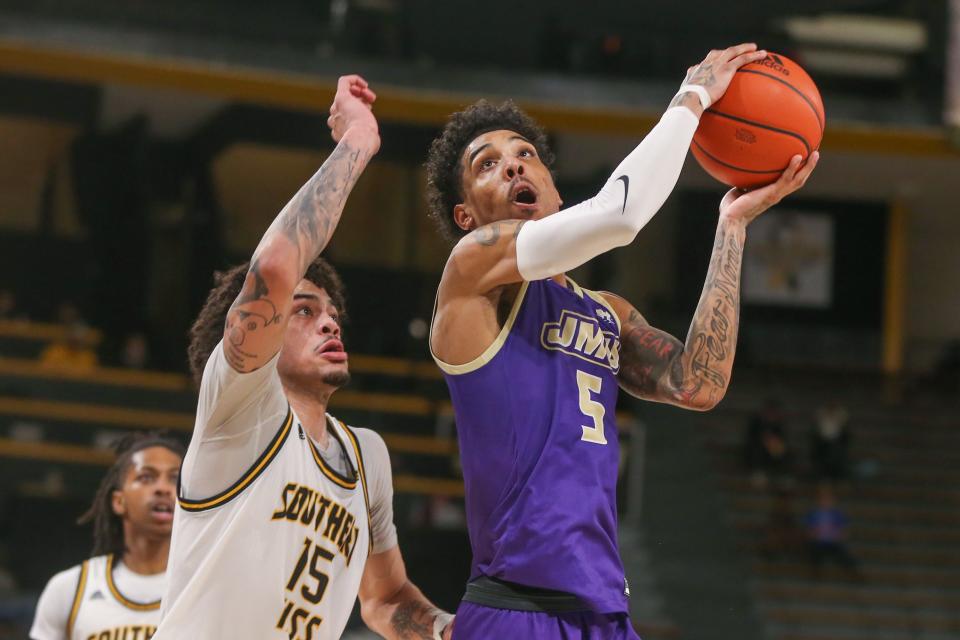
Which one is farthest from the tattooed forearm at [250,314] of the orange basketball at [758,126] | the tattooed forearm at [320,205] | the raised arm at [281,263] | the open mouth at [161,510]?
the open mouth at [161,510]

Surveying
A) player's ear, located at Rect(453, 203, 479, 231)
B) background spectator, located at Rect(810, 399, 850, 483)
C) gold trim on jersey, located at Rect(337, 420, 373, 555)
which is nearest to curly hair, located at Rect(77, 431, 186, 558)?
gold trim on jersey, located at Rect(337, 420, 373, 555)

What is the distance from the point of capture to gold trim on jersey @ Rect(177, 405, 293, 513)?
333cm

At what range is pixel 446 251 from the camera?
17.1 metres

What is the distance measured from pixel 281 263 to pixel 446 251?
46.1 feet

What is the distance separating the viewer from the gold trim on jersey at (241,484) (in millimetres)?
3326

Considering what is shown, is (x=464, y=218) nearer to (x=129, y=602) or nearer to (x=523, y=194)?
(x=523, y=194)

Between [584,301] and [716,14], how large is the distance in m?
12.5

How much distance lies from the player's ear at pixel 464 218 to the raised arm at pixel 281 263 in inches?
16.1

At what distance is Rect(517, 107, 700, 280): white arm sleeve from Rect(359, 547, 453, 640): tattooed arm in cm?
124

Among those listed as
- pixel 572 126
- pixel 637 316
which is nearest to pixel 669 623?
pixel 572 126

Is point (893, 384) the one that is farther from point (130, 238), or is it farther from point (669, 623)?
point (130, 238)

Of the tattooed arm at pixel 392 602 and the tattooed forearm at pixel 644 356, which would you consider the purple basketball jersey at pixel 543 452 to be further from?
the tattooed arm at pixel 392 602

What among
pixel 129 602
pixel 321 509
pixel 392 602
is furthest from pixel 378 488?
pixel 129 602

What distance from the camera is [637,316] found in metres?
3.62
